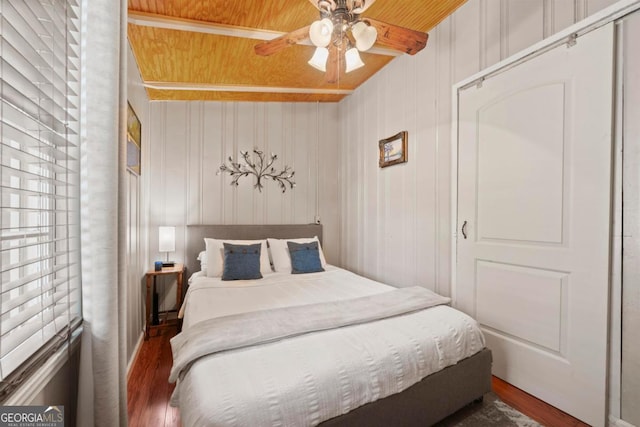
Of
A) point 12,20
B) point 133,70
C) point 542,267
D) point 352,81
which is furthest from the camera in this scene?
point 352,81

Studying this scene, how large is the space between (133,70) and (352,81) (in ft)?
7.60

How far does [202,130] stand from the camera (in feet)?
11.8

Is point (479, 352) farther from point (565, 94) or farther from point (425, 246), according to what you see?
point (565, 94)

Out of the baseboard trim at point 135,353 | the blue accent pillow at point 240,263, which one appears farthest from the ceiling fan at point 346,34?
the baseboard trim at point 135,353

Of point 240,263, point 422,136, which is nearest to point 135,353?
point 240,263

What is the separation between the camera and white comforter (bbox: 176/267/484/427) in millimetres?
1060

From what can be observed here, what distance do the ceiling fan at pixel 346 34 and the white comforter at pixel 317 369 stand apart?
166 cm

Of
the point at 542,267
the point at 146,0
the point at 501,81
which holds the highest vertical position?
the point at 146,0

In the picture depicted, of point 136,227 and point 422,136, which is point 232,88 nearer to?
point 136,227

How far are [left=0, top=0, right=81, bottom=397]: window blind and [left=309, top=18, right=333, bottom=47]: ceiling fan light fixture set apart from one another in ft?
3.56

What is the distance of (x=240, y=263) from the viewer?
2932 mm

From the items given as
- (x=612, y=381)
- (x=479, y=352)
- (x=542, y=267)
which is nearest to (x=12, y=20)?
(x=479, y=352)

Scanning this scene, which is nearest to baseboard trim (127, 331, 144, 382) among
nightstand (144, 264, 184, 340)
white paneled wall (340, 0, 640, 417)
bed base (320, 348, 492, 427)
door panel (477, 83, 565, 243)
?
nightstand (144, 264, 184, 340)

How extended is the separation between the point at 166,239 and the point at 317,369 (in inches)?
104
